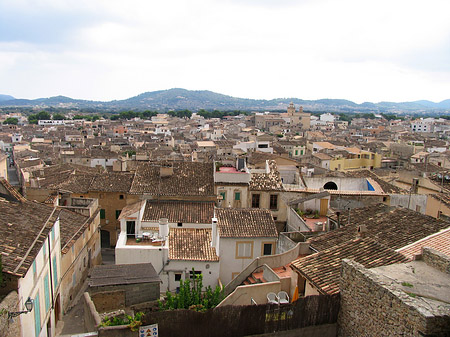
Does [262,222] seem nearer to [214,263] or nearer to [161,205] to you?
[214,263]

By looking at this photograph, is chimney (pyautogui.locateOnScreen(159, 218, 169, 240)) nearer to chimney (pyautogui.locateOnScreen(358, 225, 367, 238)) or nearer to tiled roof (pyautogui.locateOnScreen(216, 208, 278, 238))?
tiled roof (pyautogui.locateOnScreen(216, 208, 278, 238))

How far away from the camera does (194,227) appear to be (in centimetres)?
2317

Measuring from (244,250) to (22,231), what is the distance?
10.4m

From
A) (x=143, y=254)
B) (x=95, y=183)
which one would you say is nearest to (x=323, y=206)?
(x=143, y=254)

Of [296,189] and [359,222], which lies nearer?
[359,222]

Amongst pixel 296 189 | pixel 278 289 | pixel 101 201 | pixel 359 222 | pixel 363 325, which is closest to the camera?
pixel 363 325

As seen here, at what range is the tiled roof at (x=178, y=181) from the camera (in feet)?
85.8

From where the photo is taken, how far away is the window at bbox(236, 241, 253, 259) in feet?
63.8

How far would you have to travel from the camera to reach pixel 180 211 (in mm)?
24078

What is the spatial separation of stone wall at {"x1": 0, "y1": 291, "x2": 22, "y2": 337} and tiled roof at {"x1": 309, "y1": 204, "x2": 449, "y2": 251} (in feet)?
33.4

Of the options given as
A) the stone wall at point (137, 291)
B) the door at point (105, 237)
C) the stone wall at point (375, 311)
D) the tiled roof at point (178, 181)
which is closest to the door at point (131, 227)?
the tiled roof at point (178, 181)

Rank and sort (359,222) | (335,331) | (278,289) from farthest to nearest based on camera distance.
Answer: (359,222) < (278,289) < (335,331)

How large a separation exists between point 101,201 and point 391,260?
2293 centimetres

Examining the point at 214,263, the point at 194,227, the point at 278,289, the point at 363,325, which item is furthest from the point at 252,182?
the point at 363,325
